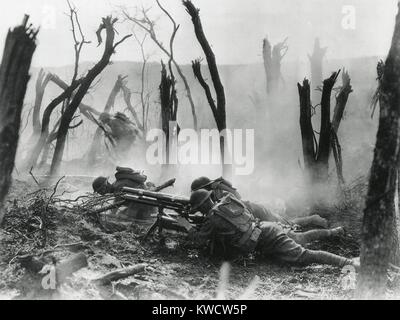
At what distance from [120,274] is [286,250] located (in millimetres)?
2316

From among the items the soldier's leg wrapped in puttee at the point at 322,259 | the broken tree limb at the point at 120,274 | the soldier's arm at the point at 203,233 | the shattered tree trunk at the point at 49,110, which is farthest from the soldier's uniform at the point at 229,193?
the shattered tree trunk at the point at 49,110

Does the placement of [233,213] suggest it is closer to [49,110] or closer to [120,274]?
[120,274]

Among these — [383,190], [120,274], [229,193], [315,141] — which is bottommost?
[120,274]

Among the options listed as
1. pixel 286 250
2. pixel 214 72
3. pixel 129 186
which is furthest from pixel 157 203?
pixel 214 72

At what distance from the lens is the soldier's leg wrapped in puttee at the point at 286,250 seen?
18.1 ft

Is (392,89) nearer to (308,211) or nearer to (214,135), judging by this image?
(308,211)

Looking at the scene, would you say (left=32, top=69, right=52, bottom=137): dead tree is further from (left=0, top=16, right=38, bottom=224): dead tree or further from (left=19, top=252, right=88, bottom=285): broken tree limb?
(left=19, top=252, right=88, bottom=285): broken tree limb

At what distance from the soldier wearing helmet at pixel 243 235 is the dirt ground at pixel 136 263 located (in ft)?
0.56

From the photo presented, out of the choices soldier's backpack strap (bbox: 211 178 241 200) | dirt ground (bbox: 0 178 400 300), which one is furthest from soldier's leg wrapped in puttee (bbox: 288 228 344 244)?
soldier's backpack strap (bbox: 211 178 241 200)

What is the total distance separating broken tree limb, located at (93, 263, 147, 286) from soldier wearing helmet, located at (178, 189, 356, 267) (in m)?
0.97

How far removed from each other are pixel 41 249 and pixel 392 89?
4514 millimetres

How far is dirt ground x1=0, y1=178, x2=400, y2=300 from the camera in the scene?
4371mm

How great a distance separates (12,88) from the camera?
14.2 ft
